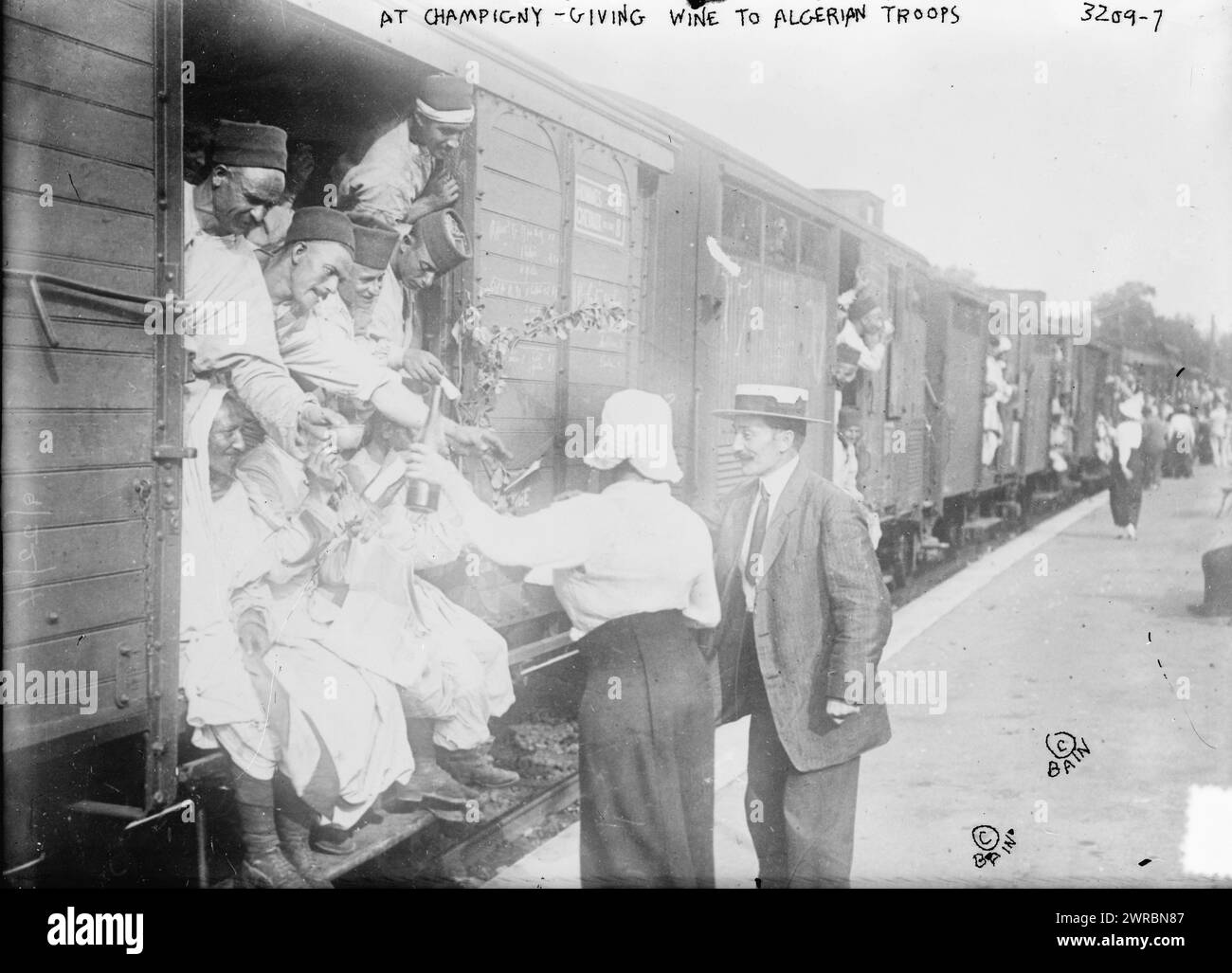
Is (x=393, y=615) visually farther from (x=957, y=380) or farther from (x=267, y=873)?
(x=957, y=380)

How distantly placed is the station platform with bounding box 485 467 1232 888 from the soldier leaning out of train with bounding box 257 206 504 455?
1825 mm

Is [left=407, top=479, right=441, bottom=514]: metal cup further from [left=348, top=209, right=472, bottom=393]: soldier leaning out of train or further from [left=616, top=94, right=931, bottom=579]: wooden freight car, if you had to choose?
[left=616, top=94, right=931, bottom=579]: wooden freight car

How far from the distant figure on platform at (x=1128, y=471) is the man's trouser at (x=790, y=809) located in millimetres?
7054

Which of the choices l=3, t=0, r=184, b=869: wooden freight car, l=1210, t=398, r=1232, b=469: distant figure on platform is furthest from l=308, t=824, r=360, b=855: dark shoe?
l=1210, t=398, r=1232, b=469: distant figure on platform

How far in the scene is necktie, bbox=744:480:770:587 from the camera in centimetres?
364

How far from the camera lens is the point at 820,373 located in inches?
235

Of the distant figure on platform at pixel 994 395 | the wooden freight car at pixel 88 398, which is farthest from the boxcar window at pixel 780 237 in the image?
the distant figure on platform at pixel 994 395

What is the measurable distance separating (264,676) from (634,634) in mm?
1124

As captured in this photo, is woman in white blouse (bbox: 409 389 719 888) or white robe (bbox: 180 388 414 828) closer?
white robe (bbox: 180 388 414 828)

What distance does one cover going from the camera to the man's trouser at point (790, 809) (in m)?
3.60

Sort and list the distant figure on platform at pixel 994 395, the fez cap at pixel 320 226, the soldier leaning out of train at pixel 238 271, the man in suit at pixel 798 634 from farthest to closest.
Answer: the distant figure on platform at pixel 994 395, the man in suit at pixel 798 634, the fez cap at pixel 320 226, the soldier leaning out of train at pixel 238 271

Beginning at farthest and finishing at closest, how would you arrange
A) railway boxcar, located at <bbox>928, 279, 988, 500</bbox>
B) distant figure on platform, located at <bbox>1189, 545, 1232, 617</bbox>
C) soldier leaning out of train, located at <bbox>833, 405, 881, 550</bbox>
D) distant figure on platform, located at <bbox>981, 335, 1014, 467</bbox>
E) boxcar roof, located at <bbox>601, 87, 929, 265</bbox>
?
distant figure on platform, located at <bbox>981, 335, 1014, 467</bbox>, railway boxcar, located at <bbox>928, 279, 988, 500</bbox>, soldier leaning out of train, located at <bbox>833, 405, 881, 550</bbox>, distant figure on platform, located at <bbox>1189, 545, 1232, 617</bbox>, boxcar roof, located at <bbox>601, 87, 929, 265</bbox>

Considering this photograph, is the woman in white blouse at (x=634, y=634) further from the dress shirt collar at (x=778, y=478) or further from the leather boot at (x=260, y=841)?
the leather boot at (x=260, y=841)

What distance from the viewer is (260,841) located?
3.26 metres
